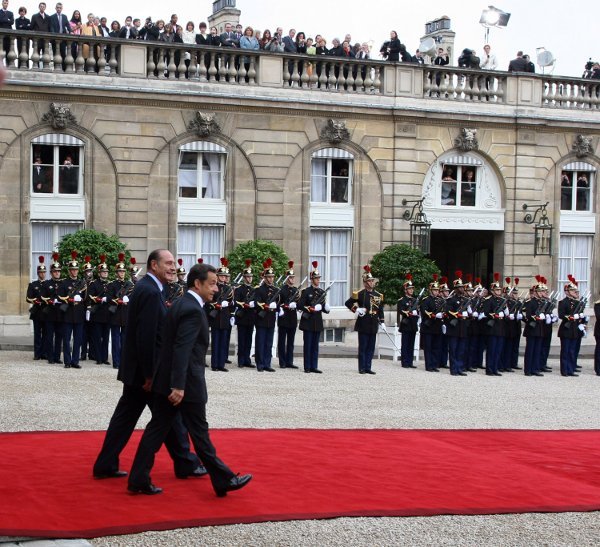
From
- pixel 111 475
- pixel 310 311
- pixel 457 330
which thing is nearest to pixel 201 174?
pixel 310 311

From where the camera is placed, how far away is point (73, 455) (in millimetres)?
11586

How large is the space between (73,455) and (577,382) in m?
12.6

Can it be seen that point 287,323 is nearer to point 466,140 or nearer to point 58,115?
point 58,115

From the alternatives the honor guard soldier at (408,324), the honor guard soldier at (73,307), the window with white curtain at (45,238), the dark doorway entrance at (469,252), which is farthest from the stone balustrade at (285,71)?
the honor guard soldier at (408,324)

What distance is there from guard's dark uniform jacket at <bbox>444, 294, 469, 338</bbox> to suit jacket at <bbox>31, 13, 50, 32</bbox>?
1119cm

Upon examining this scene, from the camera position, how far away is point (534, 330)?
23.6 meters

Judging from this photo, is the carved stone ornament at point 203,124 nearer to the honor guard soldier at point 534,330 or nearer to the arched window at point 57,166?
the arched window at point 57,166

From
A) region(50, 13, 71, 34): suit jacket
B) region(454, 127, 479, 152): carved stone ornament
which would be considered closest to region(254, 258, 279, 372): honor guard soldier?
region(50, 13, 71, 34): suit jacket

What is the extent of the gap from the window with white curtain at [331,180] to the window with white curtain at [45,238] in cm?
583

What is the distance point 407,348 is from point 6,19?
11.6m

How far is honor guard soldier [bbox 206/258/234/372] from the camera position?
70.0 feet

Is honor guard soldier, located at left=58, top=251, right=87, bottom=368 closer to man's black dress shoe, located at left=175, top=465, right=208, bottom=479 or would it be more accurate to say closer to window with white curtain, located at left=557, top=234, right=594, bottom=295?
man's black dress shoe, located at left=175, top=465, right=208, bottom=479

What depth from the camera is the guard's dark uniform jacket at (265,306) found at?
22.0 metres

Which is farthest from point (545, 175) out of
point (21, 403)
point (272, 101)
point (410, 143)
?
point (21, 403)
